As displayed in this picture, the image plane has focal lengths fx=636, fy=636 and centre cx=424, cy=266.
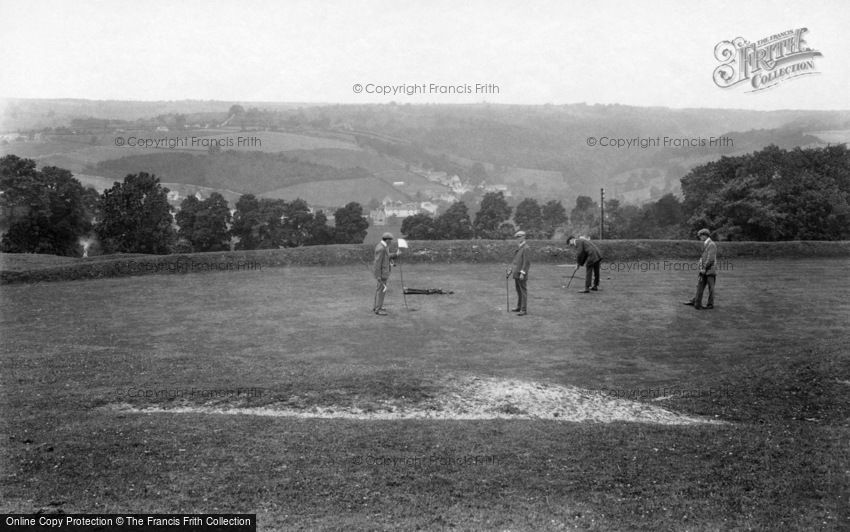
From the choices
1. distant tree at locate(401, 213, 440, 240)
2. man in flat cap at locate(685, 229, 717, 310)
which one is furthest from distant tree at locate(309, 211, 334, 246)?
man in flat cap at locate(685, 229, 717, 310)

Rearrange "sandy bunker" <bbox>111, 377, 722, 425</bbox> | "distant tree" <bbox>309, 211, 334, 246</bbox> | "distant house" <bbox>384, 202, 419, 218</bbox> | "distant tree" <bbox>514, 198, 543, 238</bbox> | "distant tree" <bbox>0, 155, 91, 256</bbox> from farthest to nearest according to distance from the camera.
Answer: "distant house" <bbox>384, 202, 419, 218</bbox>, "distant tree" <bbox>514, 198, 543, 238</bbox>, "distant tree" <bbox>309, 211, 334, 246</bbox>, "distant tree" <bbox>0, 155, 91, 256</bbox>, "sandy bunker" <bbox>111, 377, 722, 425</bbox>

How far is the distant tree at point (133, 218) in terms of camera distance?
144ft

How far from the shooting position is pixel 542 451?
26.3 feet

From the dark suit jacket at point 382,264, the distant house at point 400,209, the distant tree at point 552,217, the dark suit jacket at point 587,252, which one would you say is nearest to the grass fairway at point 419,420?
the dark suit jacket at point 382,264

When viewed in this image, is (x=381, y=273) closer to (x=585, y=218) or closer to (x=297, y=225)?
(x=297, y=225)

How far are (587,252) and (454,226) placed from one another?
33290mm

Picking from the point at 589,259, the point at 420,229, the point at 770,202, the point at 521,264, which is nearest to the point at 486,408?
the point at 521,264

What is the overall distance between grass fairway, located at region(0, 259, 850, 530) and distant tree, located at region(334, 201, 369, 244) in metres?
28.5

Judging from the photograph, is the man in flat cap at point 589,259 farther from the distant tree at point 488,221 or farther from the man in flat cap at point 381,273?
the distant tree at point 488,221

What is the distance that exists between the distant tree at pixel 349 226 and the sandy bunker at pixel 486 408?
38.8 meters

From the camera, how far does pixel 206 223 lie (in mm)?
47875

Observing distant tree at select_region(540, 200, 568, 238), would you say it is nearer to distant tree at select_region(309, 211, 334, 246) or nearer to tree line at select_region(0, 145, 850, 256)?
tree line at select_region(0, 145, 850, 256)

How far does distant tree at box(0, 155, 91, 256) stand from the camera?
127 feet

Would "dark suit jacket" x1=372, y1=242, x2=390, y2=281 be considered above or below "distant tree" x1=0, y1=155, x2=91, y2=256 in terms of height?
below
